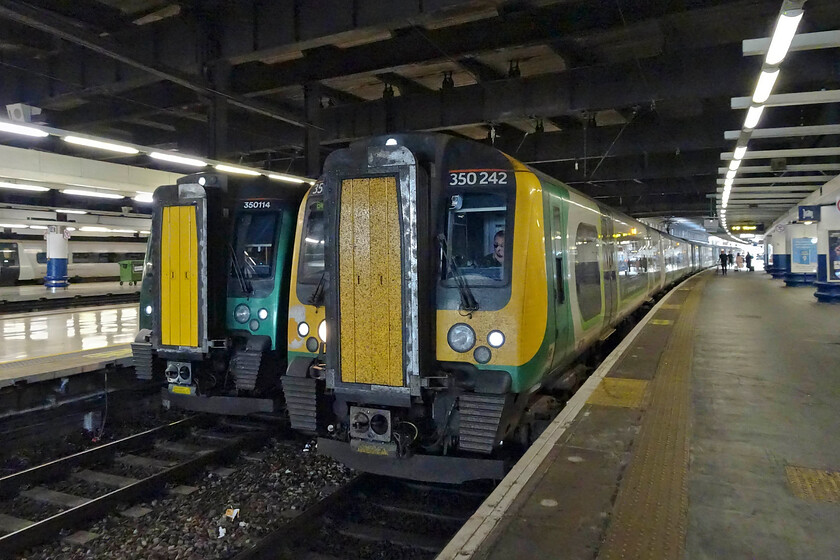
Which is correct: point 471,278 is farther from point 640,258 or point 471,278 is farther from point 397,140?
point 640,258

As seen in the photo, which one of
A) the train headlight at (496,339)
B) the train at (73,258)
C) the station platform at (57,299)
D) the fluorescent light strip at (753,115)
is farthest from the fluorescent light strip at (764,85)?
the train at (73,258)

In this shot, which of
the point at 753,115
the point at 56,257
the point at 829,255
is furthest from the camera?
the point at 56,257

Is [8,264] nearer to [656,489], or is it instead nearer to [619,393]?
[619,393]

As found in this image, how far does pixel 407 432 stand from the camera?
15.0 ft

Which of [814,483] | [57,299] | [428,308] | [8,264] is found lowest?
[814,483]

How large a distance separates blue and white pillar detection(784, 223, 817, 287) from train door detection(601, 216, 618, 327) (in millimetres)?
16894

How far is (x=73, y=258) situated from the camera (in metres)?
27.8

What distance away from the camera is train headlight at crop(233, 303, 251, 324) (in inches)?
285

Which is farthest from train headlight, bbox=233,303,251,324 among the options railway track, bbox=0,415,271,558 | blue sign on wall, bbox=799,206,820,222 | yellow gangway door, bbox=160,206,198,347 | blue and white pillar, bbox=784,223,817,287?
blue and white pillar, bbox=784,223,817,287

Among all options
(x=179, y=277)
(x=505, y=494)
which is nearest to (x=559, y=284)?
(x=505, y=494)

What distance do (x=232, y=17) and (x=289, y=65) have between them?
1859 millimetres

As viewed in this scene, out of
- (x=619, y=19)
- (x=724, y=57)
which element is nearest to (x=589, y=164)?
(x=724, y=57)

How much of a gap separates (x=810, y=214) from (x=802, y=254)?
28.9ft

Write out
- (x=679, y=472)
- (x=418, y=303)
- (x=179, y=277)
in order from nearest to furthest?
(x=679, y=472) → (x=418, y=303) → (x=179, y=277)
